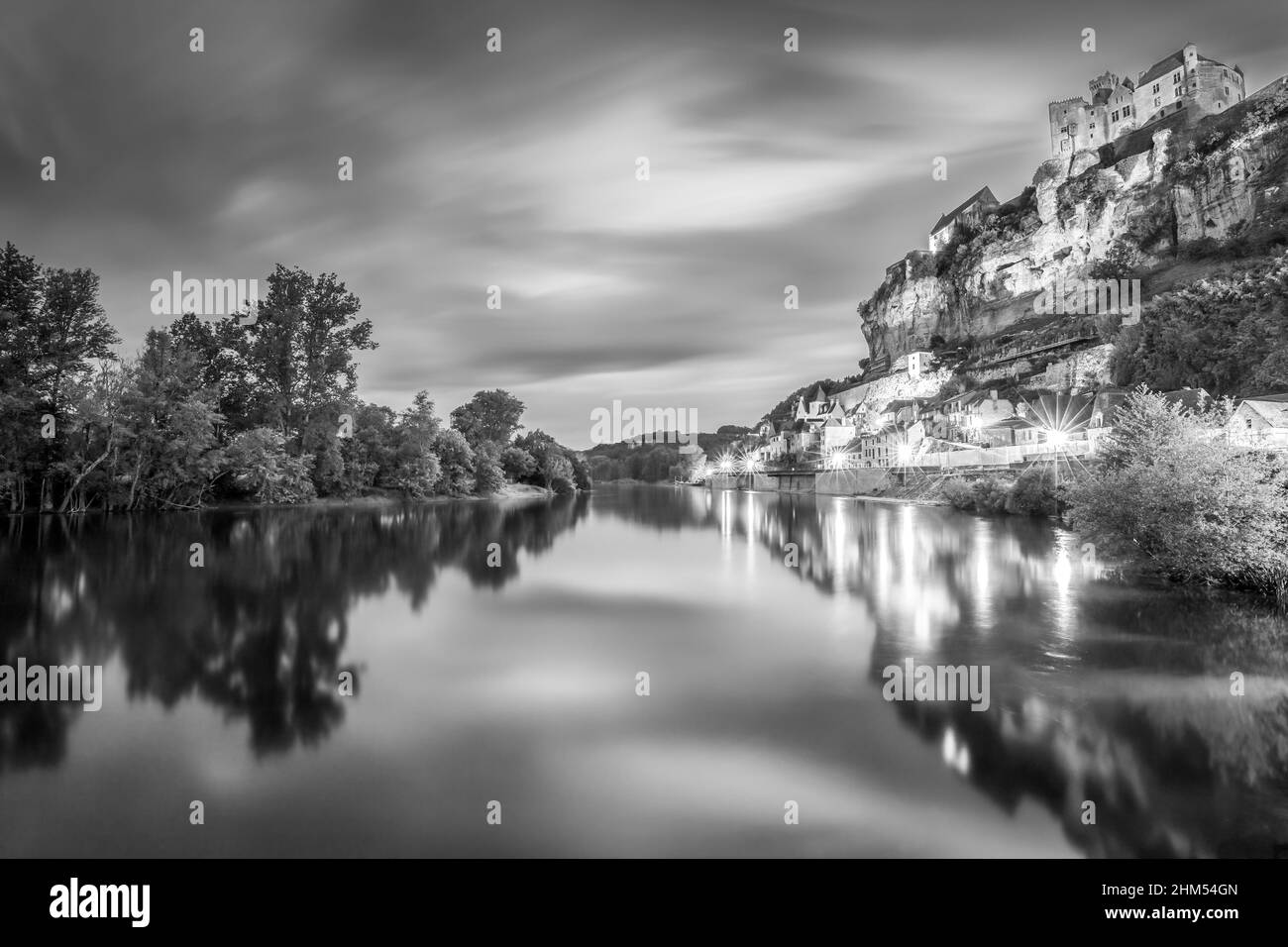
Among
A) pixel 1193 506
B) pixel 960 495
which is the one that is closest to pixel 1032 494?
pixel 960 495

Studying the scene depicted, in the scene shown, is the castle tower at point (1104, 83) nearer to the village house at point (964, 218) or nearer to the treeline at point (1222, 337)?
the village house at point (964, 218)

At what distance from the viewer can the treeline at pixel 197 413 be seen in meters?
37.1

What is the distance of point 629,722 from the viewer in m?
7.86

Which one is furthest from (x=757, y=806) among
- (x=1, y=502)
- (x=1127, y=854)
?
(x=1, y=502)

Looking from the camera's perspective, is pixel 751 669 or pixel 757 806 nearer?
pixel 757 806

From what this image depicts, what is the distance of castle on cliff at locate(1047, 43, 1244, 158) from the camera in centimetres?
10019

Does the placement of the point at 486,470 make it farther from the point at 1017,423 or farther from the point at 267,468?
the point at 1017,423

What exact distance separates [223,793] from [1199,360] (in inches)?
2867

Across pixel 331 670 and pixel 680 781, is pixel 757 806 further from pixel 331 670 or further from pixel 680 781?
pixel 331 670

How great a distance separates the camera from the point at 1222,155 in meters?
84.8

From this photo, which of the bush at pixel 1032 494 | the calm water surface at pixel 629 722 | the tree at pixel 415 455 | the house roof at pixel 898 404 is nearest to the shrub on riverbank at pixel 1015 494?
the bush at pixel 1032 494

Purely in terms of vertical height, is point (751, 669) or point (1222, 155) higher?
point (1222, 155)

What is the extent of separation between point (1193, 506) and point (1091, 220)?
377ft
